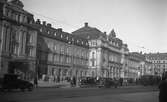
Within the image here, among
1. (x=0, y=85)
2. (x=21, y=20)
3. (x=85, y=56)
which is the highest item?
(x=21, y=20)

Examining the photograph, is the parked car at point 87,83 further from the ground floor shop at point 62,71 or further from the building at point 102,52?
the building at point 102,52

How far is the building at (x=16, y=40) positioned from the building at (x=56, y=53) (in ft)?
19.3

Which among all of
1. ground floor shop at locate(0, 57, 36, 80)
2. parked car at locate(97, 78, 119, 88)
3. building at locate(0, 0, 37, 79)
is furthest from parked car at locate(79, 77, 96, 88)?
building at locate(0, 0, 37, 79)

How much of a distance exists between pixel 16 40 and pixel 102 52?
4006 centimetres

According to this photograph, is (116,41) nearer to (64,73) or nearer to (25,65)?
(64,73)

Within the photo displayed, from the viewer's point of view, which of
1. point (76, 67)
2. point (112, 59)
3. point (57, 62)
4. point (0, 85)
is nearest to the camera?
point (0, 85)

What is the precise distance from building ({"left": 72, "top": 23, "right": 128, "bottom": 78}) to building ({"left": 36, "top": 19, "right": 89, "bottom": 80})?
4.34 meters

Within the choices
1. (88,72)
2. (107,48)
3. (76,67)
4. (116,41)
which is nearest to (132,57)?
(116,41)

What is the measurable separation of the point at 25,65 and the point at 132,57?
75094 mm

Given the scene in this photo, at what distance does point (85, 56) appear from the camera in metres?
85.6

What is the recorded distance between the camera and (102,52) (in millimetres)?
86438

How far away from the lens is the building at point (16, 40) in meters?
47.8

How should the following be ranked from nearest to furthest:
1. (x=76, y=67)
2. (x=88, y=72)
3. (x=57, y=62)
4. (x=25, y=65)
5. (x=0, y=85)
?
(x=0, y=85), (x=25, y=65), (x=57, y=62), (x=76, y=67), (x=88, y=72)

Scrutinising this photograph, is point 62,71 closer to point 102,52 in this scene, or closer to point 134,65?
point 102,52
